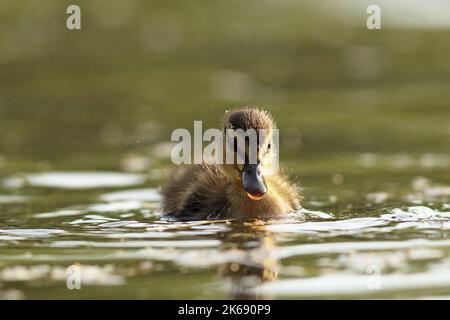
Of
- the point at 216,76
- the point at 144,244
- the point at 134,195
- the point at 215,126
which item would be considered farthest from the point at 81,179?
the point at 216,76

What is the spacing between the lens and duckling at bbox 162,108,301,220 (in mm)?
6727

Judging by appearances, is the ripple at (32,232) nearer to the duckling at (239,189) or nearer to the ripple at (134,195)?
the duckling at (239,189)

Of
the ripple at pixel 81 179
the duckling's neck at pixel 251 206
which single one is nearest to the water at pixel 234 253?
the duckling's neck at pixel 251 206

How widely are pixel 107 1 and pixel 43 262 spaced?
41.2 ft

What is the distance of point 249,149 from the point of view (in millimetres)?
6773

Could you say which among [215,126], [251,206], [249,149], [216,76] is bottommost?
[251,206]

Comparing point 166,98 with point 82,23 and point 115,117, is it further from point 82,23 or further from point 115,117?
point 82,23

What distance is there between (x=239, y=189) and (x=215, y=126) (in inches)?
143

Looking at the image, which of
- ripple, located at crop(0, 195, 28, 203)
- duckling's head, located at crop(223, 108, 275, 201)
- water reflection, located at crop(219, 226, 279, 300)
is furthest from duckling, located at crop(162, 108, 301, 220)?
A: ripple, located at crop(0, 195, 28, 203)

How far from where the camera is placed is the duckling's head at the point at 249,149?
659 cm

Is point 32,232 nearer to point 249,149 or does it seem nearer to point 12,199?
point 249,149
